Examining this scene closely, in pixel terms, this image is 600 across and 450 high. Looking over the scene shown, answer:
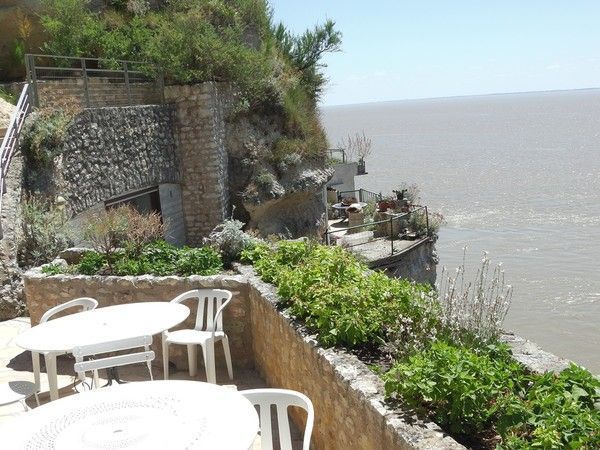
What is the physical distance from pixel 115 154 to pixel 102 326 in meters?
8.30

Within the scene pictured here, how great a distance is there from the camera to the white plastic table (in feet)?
14.4

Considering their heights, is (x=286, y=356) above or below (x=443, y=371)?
below

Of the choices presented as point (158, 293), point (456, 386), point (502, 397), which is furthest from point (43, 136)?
point (502, 397)

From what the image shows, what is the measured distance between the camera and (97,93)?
12.7 meters

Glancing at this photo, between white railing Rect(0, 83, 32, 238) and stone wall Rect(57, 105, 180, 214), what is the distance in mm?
846

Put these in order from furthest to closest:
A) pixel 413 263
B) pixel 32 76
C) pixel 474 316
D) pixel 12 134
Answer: pixel 413 263
pixel 32 76
pixel 12 134
pixel 474 316

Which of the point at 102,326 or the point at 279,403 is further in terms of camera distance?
the point at 102,326

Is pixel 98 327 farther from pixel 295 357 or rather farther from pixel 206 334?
pixel 295 357

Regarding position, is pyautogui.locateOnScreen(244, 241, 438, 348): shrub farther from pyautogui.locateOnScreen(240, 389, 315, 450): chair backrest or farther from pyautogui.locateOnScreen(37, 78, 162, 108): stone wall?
pyautogui.locateOnScreen(37, 78, 162, 108): stone wall

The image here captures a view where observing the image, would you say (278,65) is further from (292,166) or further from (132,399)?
(132,399)

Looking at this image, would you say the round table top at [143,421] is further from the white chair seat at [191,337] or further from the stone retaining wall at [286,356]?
the white chair seat at [191,337]

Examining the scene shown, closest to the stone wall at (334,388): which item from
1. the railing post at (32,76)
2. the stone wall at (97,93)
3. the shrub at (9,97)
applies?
the railing post at (32,76)

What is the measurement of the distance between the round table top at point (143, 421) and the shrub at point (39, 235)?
240 inches

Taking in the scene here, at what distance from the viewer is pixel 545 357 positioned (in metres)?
3.54
